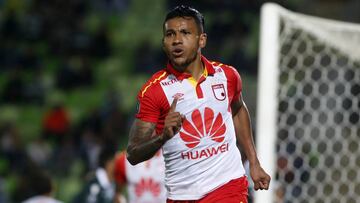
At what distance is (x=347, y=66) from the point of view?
746cm

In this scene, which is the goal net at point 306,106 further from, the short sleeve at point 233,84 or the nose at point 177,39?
the nose at point 177,39

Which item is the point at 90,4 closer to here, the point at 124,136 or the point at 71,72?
the point at 71,72

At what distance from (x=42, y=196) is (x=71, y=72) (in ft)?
30.4

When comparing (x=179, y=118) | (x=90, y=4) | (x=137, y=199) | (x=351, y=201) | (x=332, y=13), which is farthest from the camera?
(x=90, y=4)

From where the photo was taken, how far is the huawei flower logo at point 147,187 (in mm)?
7922

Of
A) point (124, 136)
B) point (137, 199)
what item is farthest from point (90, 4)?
point (137, 199)

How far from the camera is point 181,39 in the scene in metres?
4.70

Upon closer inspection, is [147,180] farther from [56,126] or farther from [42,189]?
[56,126]

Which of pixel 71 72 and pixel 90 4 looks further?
pixel 90 4

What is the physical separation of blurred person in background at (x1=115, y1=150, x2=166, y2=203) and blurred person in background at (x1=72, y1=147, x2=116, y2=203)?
4.4 inches

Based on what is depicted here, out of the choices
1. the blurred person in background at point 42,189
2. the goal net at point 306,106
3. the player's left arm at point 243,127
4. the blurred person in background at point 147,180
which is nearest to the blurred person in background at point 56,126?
the blurred person in background at point 147,180

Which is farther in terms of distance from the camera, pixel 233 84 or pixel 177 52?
pixel 233 84

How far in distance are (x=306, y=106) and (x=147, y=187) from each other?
1.49m

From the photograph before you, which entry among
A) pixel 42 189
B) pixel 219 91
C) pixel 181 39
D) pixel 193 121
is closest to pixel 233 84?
pixel 219 91
